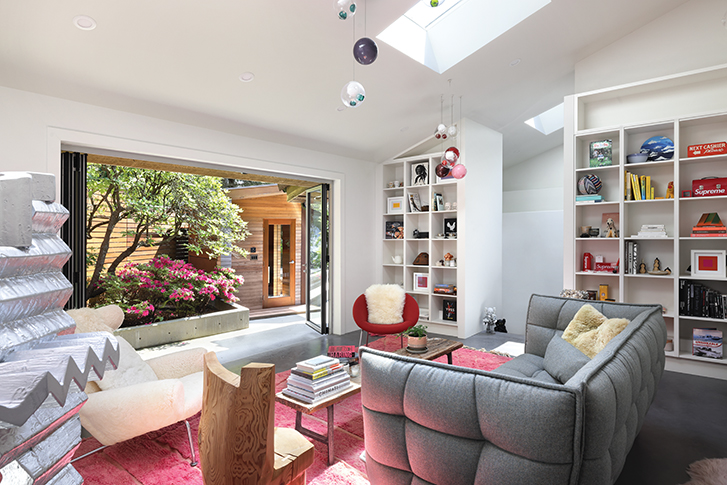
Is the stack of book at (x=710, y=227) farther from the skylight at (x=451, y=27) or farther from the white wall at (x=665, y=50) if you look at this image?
the skylight at (x=451, y=27)

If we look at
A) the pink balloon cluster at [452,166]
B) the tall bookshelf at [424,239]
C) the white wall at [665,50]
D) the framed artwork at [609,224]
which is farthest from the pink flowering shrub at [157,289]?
the white wall at [665,50]

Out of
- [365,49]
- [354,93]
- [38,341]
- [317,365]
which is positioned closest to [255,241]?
[317,365]

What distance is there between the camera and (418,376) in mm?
1510

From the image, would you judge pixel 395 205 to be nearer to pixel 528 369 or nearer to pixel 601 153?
pixel 601 153

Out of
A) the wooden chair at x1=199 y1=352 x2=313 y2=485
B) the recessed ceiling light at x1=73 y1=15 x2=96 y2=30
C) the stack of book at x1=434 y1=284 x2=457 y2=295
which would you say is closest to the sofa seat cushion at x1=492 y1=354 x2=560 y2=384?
the wooden chair at x1=199 y1=352 x2=313 y2=485

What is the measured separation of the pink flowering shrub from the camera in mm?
5234

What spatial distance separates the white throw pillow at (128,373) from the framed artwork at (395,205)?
159 inches

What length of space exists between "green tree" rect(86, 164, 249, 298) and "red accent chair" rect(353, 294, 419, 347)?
2760mm

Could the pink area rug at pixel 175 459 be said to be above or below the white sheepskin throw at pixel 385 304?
below

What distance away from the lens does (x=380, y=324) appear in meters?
4.28

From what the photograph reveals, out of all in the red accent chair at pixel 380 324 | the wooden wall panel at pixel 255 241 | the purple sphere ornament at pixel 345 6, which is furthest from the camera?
the wooden wall panel at pixel 255 241

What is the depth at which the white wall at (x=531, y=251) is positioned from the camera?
20.5 feet

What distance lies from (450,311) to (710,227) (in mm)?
2913

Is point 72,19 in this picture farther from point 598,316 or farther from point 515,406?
point 598,316
